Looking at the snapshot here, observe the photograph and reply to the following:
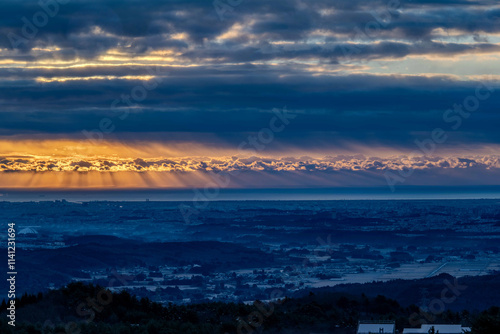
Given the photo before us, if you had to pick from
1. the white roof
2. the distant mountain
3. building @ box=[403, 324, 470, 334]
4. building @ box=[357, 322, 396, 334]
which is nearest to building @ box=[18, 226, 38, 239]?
the distant mountain

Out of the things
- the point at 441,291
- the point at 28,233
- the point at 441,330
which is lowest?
the point at 441,291

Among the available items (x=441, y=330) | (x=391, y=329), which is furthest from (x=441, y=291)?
(x=391, y=329)

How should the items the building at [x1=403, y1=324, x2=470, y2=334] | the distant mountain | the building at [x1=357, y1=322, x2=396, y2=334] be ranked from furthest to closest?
the distant mountain
the building at [x1=403, y1=324, x2=470, y2=334]
the building at [x1=357, y1=322, x2=396, y2=334]

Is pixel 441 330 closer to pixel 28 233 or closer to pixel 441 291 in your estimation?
pixel 441 291

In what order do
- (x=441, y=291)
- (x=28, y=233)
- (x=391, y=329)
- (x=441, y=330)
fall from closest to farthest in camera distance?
1. (x=391, y=329)
2. (x=441, y=330)
3. (x=441, y=291)
4. (x=28, y=233)

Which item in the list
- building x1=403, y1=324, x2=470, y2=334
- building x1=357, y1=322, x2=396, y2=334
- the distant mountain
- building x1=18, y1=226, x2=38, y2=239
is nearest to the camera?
building x1=357, y1=322, x2=396, y2=334

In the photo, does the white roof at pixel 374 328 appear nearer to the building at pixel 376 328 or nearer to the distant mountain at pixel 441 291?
the building at pixel 376 328

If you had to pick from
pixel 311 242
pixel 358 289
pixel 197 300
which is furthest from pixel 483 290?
pixel 311 242

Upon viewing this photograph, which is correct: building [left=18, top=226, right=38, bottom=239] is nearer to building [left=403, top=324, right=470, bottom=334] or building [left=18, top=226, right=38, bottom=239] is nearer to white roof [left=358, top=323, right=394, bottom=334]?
white roof [left=358, top=323, right=394, bottom=334]
